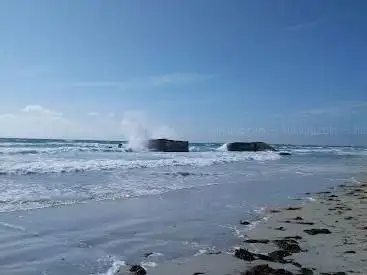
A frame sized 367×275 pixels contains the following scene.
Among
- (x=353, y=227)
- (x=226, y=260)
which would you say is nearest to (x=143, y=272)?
(x=226, y=260)

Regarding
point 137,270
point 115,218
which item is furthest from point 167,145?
point 137,270

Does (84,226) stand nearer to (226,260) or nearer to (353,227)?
(226,260)

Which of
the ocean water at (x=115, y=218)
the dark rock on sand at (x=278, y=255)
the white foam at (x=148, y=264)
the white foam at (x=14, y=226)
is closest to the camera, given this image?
the white foam at (x=148, y=264)

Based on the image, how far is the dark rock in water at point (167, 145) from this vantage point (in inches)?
2174

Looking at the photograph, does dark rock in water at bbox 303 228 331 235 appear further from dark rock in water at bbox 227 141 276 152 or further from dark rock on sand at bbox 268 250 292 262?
dark rock in water at bbox 227 141 276 152

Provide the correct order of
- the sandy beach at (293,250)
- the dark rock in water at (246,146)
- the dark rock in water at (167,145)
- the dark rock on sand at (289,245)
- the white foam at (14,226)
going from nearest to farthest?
the sandy beach at (293,250)
the dark rock on sand at (289,245)
the white foam at (14,226)
the dark rock in water at (167,145)
the dark rock in water at (246,146)

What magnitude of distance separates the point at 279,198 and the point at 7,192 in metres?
8.34

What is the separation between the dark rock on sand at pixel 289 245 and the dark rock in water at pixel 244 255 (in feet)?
2.16

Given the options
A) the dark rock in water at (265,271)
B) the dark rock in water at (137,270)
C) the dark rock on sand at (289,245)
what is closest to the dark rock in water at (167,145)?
the dark rock on sand at (289,245)

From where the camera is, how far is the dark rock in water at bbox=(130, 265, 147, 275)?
528 centimetres

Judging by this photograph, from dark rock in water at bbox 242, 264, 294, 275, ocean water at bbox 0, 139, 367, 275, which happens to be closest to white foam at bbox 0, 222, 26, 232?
ocean water at bbox 0, 139, 367, 275

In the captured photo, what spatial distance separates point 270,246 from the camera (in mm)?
6758

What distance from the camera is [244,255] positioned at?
6062mm

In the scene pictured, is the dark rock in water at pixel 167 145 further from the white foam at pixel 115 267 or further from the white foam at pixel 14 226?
the white foam at pixel 115 267
